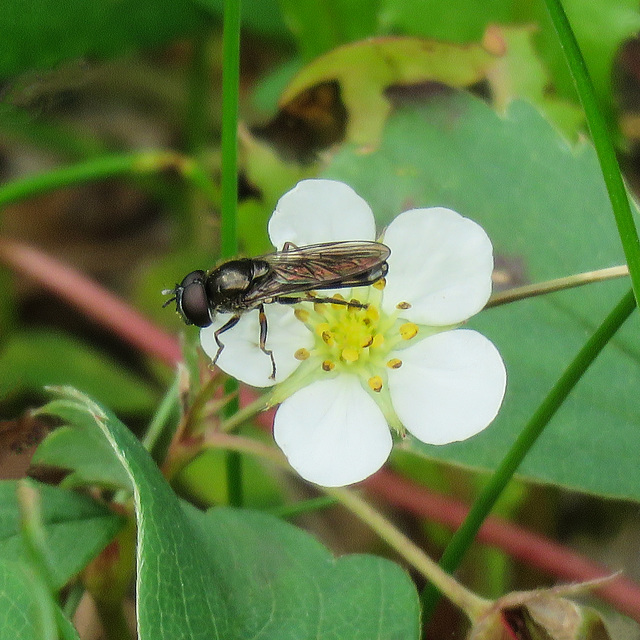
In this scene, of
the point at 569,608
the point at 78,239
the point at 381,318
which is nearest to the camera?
the point at 569,608

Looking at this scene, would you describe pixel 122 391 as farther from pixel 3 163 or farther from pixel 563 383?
pixel 563 383

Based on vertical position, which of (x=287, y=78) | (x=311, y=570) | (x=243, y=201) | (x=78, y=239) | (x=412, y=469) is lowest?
(x=412, y=469)

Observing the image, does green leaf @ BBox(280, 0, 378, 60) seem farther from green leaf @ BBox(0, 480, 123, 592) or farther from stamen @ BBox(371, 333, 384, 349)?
green leaf @ BBox(0, 480, 123, 592)

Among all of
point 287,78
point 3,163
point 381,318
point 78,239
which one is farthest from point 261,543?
point 3,163

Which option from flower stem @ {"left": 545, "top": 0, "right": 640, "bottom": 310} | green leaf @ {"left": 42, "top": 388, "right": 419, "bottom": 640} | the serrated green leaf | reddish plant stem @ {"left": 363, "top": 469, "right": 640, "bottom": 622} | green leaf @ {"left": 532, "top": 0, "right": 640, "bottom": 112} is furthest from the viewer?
green leaf @ {"left": 532, "top": 0, "right": 640, "bottom": 112}

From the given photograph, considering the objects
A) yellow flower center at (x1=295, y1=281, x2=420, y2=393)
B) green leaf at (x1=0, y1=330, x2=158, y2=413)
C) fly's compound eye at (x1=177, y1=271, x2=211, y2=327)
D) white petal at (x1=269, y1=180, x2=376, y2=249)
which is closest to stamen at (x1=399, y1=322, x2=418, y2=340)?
yellow flower center at (x1=295, y1=281, x2=420, y2=393)

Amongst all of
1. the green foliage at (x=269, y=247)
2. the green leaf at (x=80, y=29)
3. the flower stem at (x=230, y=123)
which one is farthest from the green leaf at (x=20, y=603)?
the green leaf at (x=80, y=29)

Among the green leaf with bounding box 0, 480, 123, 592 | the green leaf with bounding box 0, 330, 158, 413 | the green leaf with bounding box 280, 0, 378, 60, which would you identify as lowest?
the green leaf with bounding box 0, 330, 158, 413

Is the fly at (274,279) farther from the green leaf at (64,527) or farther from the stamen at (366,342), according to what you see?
the green leaf at (64,527)
